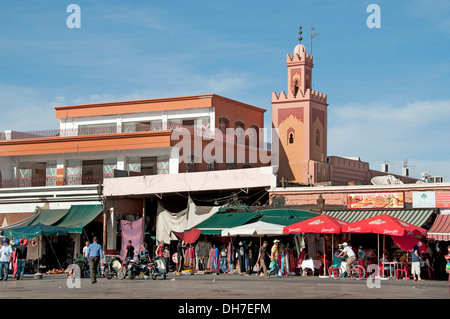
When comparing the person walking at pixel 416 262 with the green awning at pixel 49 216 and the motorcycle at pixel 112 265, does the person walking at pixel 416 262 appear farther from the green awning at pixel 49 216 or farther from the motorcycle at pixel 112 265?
the green awning at pixel 49 216

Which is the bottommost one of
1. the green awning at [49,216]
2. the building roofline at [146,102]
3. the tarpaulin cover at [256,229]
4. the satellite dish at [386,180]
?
the tarpaulin cover at [256,229]

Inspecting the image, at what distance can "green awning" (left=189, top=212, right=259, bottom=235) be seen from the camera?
33.4 m

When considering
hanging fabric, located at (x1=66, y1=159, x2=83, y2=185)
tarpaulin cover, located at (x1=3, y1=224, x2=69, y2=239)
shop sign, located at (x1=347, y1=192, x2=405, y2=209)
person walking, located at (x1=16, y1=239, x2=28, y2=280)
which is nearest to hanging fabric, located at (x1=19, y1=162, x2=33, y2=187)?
hanging fabric, located at (x1=66, y1=159, x2=83, y2=185)

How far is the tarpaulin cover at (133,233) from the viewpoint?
39969 millimetres

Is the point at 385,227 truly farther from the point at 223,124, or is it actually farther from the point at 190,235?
the point at 223,124

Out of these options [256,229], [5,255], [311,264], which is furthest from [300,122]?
[5,255]

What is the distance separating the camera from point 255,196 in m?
38.2

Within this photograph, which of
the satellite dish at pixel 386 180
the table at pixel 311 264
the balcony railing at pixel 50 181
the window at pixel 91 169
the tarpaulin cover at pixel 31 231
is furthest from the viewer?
the window at pixel 91 169

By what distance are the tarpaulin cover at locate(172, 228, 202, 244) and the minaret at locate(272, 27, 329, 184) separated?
14036 millimetres

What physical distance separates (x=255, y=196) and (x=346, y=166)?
1289 centimetres

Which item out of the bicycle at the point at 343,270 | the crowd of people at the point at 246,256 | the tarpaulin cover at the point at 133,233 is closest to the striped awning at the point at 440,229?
the crowd of people at the point at 246,256

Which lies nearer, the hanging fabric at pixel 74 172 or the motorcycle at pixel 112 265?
the motorcycle at pixel 112 265

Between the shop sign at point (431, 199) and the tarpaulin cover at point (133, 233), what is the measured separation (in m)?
15.3
